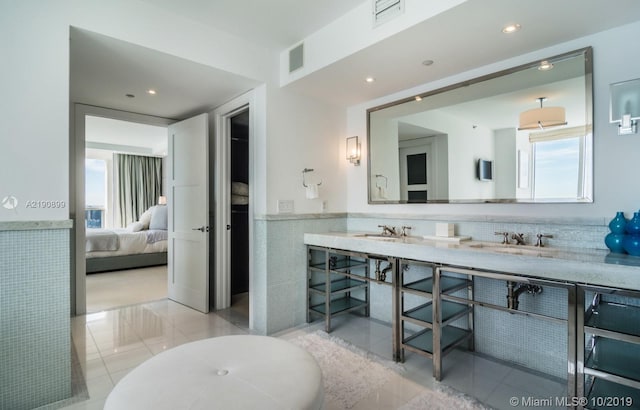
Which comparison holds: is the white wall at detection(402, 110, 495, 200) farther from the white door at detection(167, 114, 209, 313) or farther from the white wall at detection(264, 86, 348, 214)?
the white door at detection(167, 114, 209, 313)

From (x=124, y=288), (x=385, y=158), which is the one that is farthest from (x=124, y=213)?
(x=385, y=158)

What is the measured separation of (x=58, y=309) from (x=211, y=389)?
138 cm

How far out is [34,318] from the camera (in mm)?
1841

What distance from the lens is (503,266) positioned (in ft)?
6.14

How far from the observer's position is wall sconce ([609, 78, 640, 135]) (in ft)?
6.01

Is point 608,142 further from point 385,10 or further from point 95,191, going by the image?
point 95,191

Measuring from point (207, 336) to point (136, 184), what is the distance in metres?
6.67

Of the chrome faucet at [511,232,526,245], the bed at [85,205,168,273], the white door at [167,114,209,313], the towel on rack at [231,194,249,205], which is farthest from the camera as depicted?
the bed at [85,205,168,273]

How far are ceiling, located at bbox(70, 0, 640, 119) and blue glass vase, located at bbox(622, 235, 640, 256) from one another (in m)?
1.26

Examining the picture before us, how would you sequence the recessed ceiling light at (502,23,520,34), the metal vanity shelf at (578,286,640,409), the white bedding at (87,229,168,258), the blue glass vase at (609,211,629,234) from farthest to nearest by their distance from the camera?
the white bedding at (87,229,168,258)
the recessed ceiling light at (502,23,520,34)
the blue glass vase at (609,211,629,234)
the metal vanity shelf at (578,286,640,409)

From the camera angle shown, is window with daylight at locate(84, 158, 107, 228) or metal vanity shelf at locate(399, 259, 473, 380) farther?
window with daylight at locate(84, 158, 107, 228)

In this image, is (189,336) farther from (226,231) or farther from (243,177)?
(243,177)

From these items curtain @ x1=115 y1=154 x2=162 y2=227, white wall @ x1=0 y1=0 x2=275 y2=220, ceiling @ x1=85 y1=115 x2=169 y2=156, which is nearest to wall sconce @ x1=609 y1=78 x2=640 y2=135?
white wall @ x1=0 y1=0 x2=275 y2=220

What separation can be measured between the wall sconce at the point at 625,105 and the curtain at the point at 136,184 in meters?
8.95
